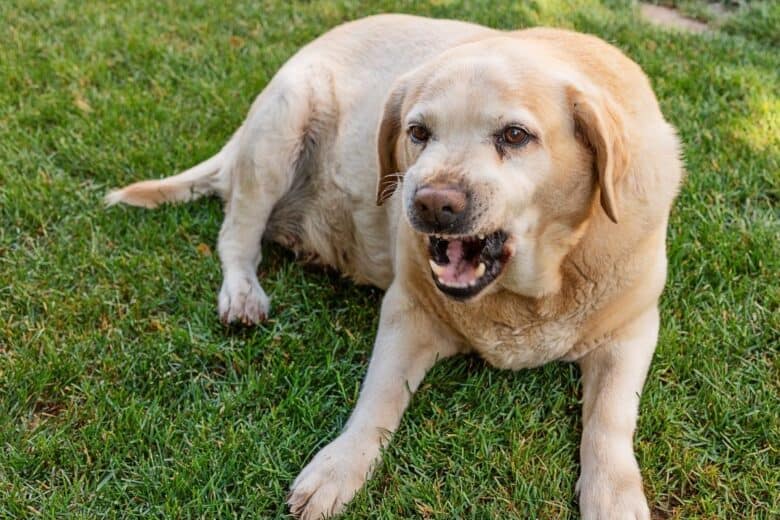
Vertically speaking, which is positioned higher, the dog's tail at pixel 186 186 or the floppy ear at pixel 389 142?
the floppy ear at pixel 389 142

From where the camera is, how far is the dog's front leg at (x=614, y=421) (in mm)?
2432

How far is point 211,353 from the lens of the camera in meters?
3.11

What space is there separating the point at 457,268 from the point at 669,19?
4.23 metres

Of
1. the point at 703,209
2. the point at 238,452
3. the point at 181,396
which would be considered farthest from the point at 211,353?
the point at 703,209

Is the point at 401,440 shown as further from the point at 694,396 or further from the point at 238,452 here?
the point at 694,396

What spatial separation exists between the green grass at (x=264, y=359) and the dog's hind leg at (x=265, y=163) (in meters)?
0.14

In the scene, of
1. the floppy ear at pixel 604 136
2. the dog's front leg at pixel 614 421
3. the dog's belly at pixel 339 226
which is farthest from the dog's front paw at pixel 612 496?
the dog's belly at pixel 339 226

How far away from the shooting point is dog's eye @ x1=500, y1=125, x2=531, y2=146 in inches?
92.9

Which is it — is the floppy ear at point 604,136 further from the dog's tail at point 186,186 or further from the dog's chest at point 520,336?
the dog's tail at point 186,186

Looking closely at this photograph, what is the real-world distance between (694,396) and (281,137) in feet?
6.46

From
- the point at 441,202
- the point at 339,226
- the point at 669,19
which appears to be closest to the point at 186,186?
the point at 339,226

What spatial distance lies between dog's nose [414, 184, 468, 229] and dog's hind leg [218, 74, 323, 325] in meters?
1.39

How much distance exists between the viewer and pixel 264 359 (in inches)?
123

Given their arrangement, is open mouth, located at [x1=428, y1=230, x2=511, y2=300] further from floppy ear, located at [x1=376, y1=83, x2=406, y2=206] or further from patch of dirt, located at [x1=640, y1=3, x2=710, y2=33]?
patch of dirt, located at [x1=640, y1=3, x2=710, y2=33]
